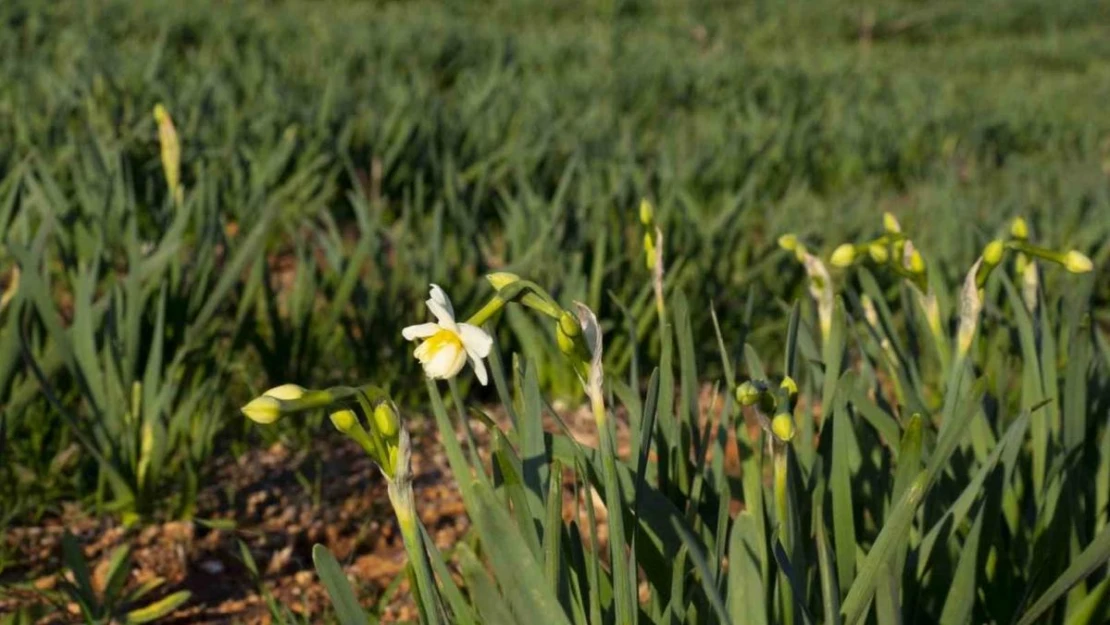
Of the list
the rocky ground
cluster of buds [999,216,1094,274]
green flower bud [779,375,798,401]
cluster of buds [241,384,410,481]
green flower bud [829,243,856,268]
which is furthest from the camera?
the rocky ground

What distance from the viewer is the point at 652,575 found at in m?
1.02

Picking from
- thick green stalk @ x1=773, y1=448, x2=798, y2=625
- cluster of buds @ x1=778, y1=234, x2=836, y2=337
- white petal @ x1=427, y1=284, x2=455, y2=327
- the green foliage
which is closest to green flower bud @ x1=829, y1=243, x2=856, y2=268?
cluster of buds @ x1=778, y1=234, x2=836, y2=337

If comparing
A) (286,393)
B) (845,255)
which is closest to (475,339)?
(286,393)

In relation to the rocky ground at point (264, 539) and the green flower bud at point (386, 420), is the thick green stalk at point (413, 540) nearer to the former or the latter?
the green flower bud at point (386, 420)

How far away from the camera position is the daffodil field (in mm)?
918

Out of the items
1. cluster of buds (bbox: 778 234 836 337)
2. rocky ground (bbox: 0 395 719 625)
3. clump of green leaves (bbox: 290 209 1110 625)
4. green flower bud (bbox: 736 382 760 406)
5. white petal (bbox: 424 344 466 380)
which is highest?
white petal (bbox: 424 344 466 380)

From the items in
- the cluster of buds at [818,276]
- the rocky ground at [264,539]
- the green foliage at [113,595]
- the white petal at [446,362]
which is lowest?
the rocky ground at [264,539]

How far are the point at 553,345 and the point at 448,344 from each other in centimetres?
111

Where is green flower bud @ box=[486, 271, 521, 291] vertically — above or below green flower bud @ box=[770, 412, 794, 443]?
above

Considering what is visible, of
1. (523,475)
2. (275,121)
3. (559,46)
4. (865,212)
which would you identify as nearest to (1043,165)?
(865,212)

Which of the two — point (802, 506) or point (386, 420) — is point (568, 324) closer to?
point (386, 420)

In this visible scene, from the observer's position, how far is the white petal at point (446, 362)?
784 mm

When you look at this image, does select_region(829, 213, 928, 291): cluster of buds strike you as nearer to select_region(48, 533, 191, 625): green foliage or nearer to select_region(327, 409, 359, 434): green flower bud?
select_region(327, 409, 359, 434): green flower bud

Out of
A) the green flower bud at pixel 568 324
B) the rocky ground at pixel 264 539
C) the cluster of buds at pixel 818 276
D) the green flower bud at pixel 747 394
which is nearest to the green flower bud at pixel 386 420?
the green flower bud at pixel 568 324
